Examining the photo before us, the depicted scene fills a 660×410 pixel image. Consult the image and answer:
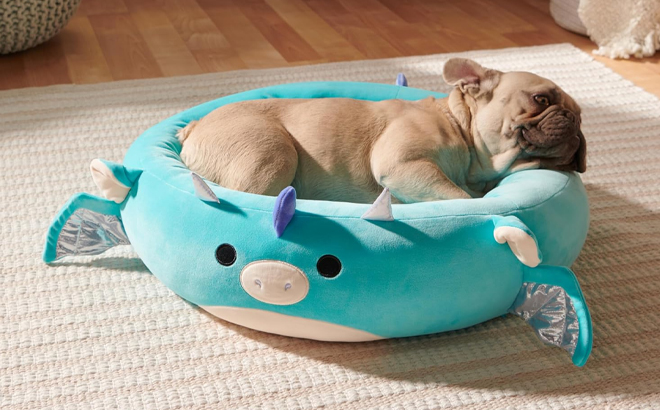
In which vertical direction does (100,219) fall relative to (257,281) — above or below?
below

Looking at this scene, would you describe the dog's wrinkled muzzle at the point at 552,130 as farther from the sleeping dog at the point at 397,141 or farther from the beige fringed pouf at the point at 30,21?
the beige fringed pouf at the point at 30,21

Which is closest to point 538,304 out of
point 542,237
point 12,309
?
point 542,237

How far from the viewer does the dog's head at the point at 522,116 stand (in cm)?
134

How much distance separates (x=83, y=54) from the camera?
2.64m

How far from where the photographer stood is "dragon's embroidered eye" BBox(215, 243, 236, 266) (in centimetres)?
120

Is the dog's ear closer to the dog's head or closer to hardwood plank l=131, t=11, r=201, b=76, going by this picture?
the dog's head

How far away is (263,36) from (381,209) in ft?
6.24

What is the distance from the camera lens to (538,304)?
1.22 metres

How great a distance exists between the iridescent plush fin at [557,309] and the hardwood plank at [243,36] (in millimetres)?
1619

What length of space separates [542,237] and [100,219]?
0.82 metres

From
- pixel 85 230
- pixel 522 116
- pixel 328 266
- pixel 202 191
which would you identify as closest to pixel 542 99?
pixel 522 116

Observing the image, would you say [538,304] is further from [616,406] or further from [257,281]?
[257,281]

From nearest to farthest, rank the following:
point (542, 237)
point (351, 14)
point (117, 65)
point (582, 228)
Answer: point (542, 237) < point (582, 228) < point (117, 65) < point (351, 14)

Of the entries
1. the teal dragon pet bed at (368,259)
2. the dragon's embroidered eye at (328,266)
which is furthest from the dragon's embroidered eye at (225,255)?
the dragon's embroidered eye at (328,266)
